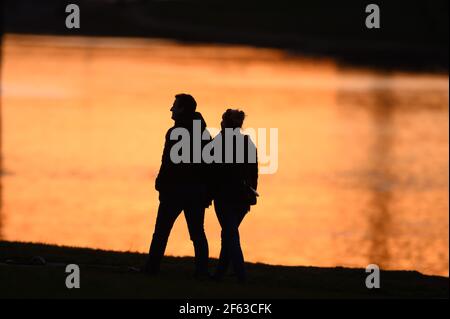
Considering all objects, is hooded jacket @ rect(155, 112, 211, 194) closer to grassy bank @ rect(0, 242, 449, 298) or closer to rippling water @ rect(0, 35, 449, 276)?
grassy bank @ rect(0, 242, 449, 298)

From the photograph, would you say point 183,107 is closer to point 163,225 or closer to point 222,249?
point 163,225

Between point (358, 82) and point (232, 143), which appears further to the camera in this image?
point (358, 82)

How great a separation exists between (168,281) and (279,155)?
36.9 m

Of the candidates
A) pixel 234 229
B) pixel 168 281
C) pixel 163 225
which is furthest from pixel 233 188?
pixel 168 281

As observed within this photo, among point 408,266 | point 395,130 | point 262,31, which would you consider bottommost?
point 408,266

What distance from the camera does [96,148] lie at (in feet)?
179

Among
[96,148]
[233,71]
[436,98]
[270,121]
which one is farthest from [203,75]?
[96,148]

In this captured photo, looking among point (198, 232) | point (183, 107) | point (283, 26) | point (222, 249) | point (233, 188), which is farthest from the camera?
point (283, 26)

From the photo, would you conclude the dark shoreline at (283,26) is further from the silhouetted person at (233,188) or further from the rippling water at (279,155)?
the silhouetted person at (233,188)

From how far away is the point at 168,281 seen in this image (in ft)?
56.4

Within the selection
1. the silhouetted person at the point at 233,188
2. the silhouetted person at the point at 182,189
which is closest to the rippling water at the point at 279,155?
the silhouetted person at the point at 233,188

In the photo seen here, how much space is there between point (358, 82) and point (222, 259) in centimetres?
7858

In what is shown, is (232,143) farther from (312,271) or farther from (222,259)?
(312,271)
